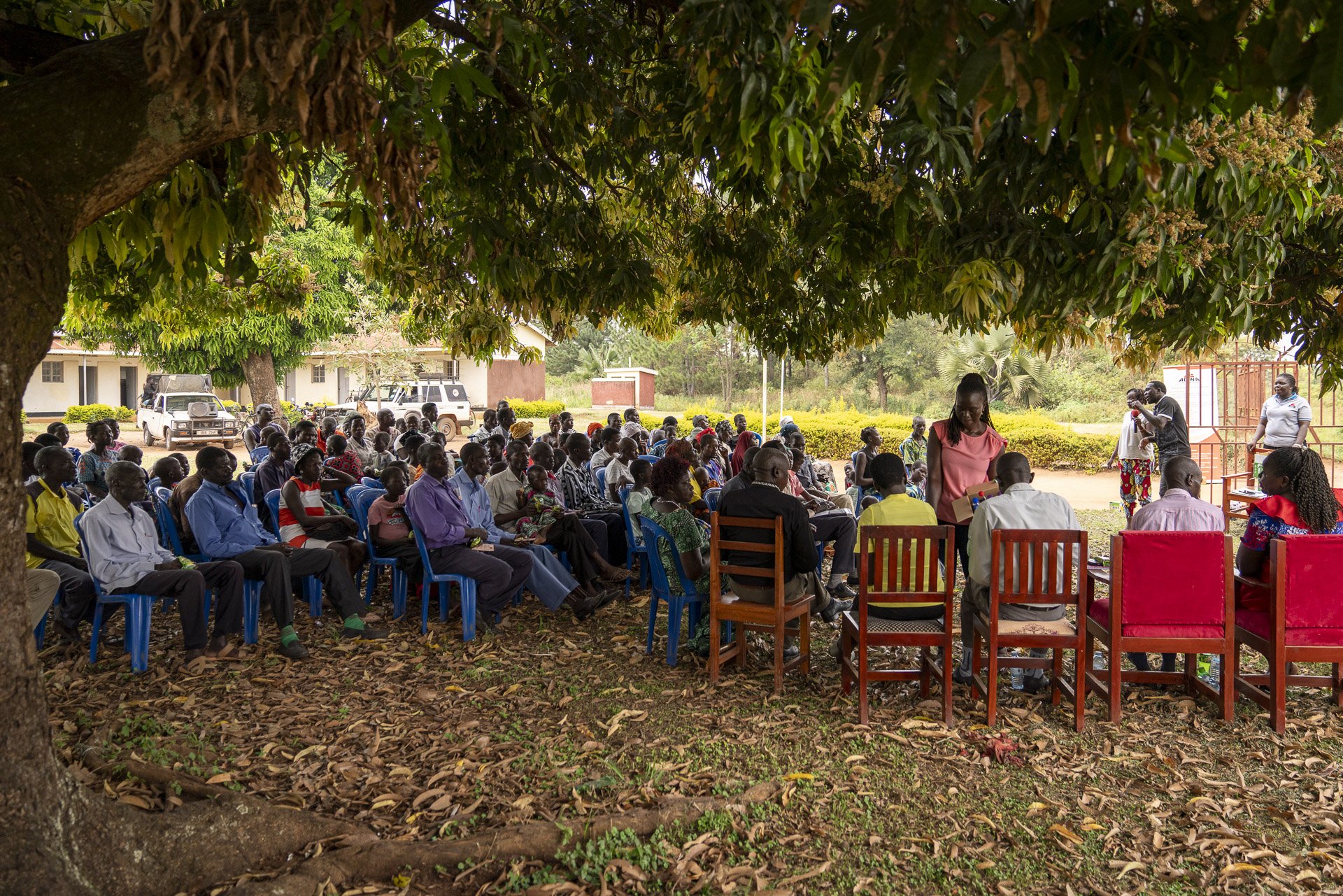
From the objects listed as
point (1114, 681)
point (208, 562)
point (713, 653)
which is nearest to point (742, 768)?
point (713, 653)

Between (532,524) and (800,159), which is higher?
(800,159)

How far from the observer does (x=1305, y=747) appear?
476cm

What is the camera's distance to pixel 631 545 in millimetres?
8211

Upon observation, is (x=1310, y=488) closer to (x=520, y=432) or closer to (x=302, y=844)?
(x=302, y=844)

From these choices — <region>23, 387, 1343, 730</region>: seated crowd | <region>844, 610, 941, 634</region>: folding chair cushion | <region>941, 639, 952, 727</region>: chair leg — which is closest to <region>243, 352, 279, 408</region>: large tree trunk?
<region>23, 387, 1343, 730</region>: seated crowd

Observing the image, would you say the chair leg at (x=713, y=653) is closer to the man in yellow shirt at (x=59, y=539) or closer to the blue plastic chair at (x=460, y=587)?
the blue plastic chair at (x=460, y=587)

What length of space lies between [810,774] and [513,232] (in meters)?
3.92

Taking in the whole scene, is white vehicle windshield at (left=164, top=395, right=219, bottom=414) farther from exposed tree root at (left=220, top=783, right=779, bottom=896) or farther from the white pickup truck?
exposed tree root at (left=220, top=783, right=779, bottom=896)

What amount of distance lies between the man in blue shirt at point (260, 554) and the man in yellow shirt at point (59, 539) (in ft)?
2.54

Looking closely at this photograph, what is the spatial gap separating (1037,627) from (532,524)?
455cm

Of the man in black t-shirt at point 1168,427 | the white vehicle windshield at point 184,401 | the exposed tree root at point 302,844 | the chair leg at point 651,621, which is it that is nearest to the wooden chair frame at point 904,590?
the exposed tree root at point 302,844

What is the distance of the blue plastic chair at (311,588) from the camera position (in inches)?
279

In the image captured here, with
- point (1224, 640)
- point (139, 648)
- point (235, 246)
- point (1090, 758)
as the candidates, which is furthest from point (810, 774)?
point (139, 648)

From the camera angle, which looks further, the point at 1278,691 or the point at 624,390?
the point at 624,390
